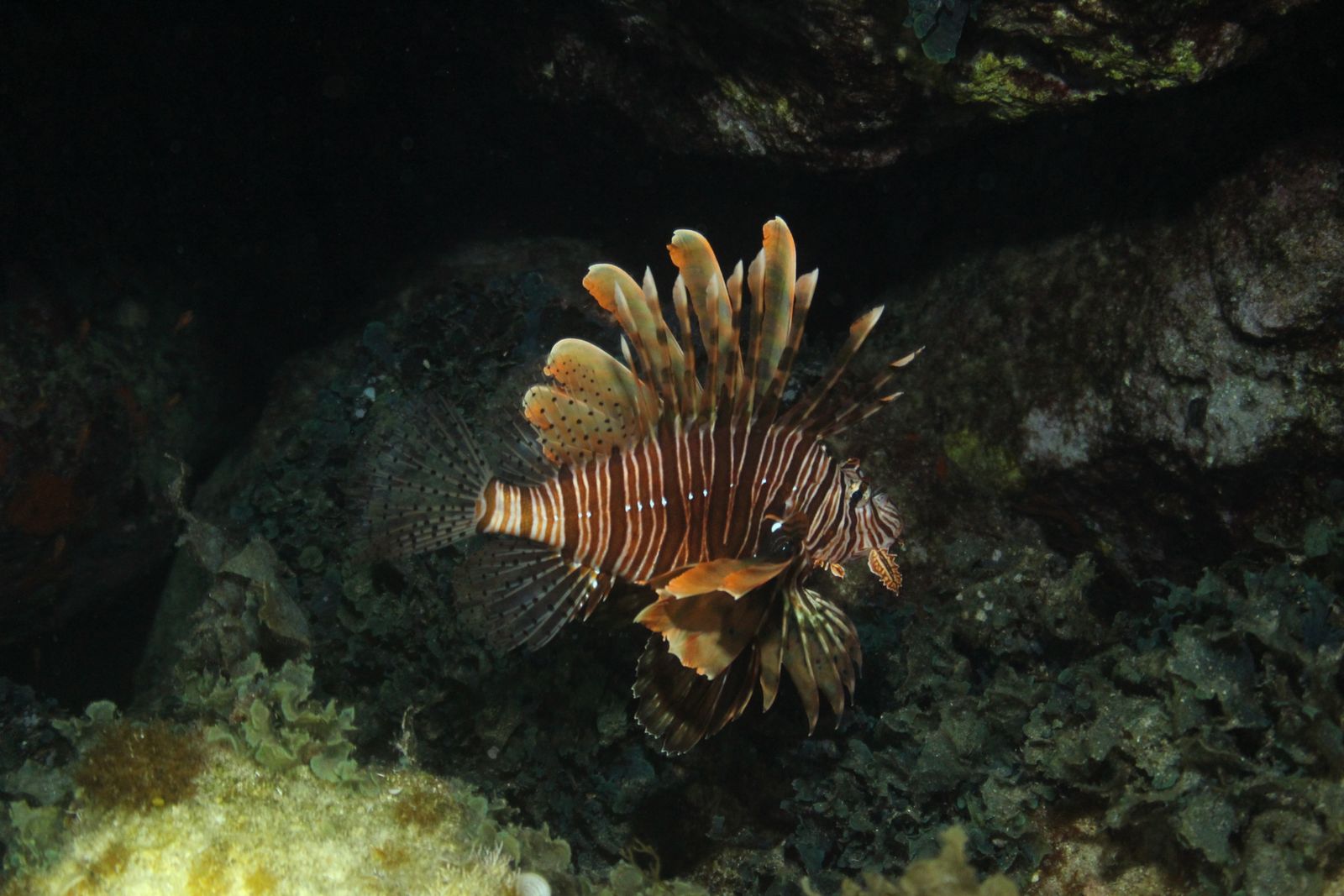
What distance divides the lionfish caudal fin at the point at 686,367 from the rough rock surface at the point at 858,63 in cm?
114

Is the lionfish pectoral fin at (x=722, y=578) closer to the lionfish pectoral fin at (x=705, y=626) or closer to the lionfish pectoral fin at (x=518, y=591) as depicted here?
the lionfish pectoral fin at (x=705, y=626)

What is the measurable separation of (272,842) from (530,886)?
711mm

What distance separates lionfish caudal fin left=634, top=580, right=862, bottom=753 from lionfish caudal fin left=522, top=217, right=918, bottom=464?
2.25 feet

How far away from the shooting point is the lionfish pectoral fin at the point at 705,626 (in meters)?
2.49

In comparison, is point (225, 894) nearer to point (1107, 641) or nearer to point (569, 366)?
point (569, 366)

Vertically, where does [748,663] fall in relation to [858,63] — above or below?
below

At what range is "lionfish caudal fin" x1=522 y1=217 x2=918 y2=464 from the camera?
8.80 ft

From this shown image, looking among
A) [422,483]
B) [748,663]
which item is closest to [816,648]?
[748,663]

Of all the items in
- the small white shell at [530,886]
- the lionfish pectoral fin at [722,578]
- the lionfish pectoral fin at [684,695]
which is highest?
the lionfish pectoral fin at [722,578]

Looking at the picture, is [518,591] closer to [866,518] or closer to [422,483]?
[422,483]

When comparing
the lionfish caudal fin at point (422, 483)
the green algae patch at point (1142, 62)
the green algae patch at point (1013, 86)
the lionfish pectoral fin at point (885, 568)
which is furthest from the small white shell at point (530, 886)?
the green algae patch at point (1142, 62)

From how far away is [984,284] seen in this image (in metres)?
4.43

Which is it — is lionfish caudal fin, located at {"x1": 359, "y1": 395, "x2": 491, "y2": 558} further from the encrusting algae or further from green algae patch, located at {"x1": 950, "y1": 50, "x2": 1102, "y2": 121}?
green algae patch, located at {"x1": 950, "y1": 50, "x2": 1102, "y2": 121}

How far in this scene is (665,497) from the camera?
2883 mm
